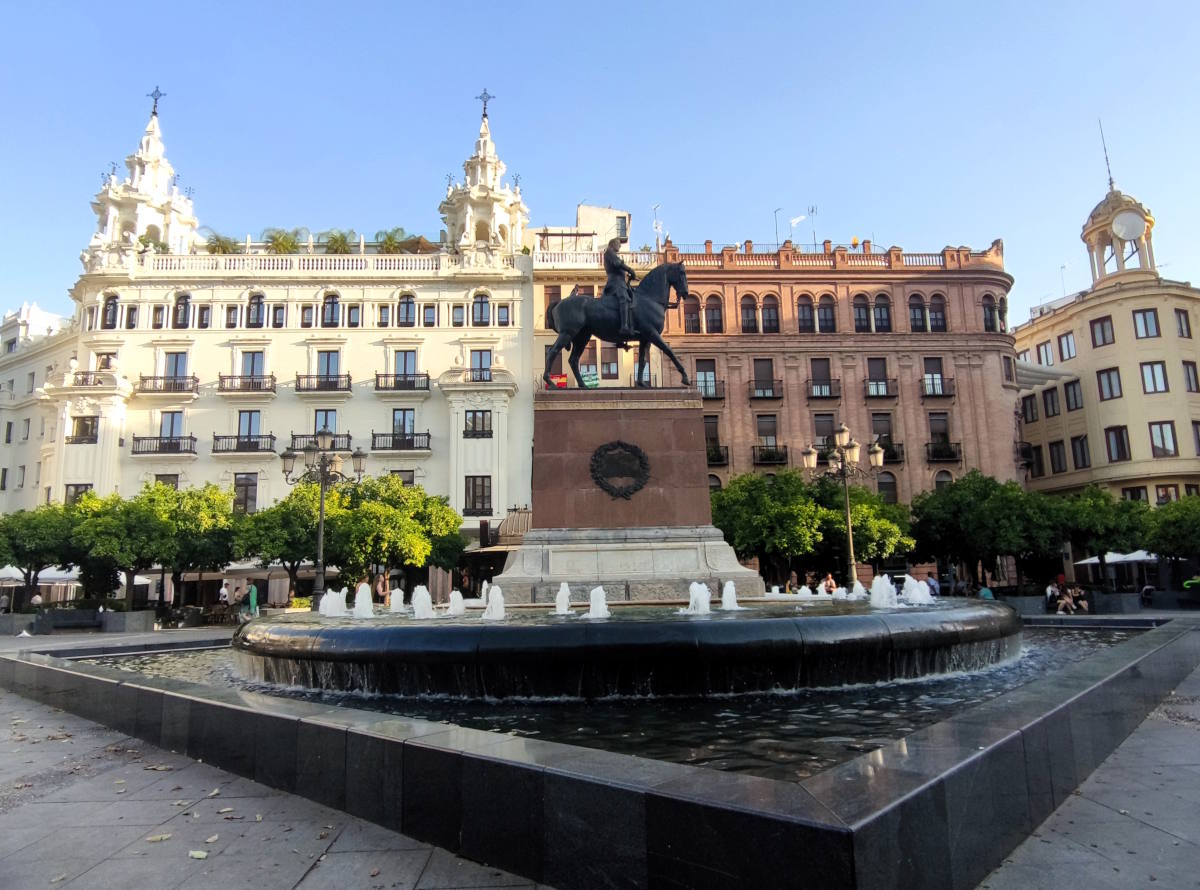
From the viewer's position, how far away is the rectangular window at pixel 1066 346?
4975 centimetres

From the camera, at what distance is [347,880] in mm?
3754

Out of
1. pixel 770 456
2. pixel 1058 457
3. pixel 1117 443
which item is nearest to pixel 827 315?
pixel 770 456

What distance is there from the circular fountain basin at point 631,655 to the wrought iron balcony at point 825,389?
129ft

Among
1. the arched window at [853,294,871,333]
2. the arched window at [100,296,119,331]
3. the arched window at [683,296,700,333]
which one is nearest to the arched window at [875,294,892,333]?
the arched window at [853,294,871,333]

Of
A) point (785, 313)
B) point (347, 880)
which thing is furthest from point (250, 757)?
point (785, 313)

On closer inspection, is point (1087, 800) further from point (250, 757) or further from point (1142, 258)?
point (1142, 258)

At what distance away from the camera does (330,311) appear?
46.9 meters

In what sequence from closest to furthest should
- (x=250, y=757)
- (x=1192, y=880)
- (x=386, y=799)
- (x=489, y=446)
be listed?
(x=1192, y=880), (x=386, y=799), (x=250, y=757), (x=489, y=446)

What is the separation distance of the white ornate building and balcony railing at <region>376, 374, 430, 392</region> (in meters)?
0.07

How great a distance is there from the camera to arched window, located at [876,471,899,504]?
45.6m

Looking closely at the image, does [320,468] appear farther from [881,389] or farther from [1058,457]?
[1058,457]

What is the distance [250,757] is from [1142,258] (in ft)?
186

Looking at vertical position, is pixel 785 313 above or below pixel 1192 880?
above

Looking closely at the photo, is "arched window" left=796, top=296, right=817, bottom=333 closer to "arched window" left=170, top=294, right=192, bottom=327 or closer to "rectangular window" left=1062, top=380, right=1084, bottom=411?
"rectangular window" left=1062, top=380, right=1084, bottom=411
